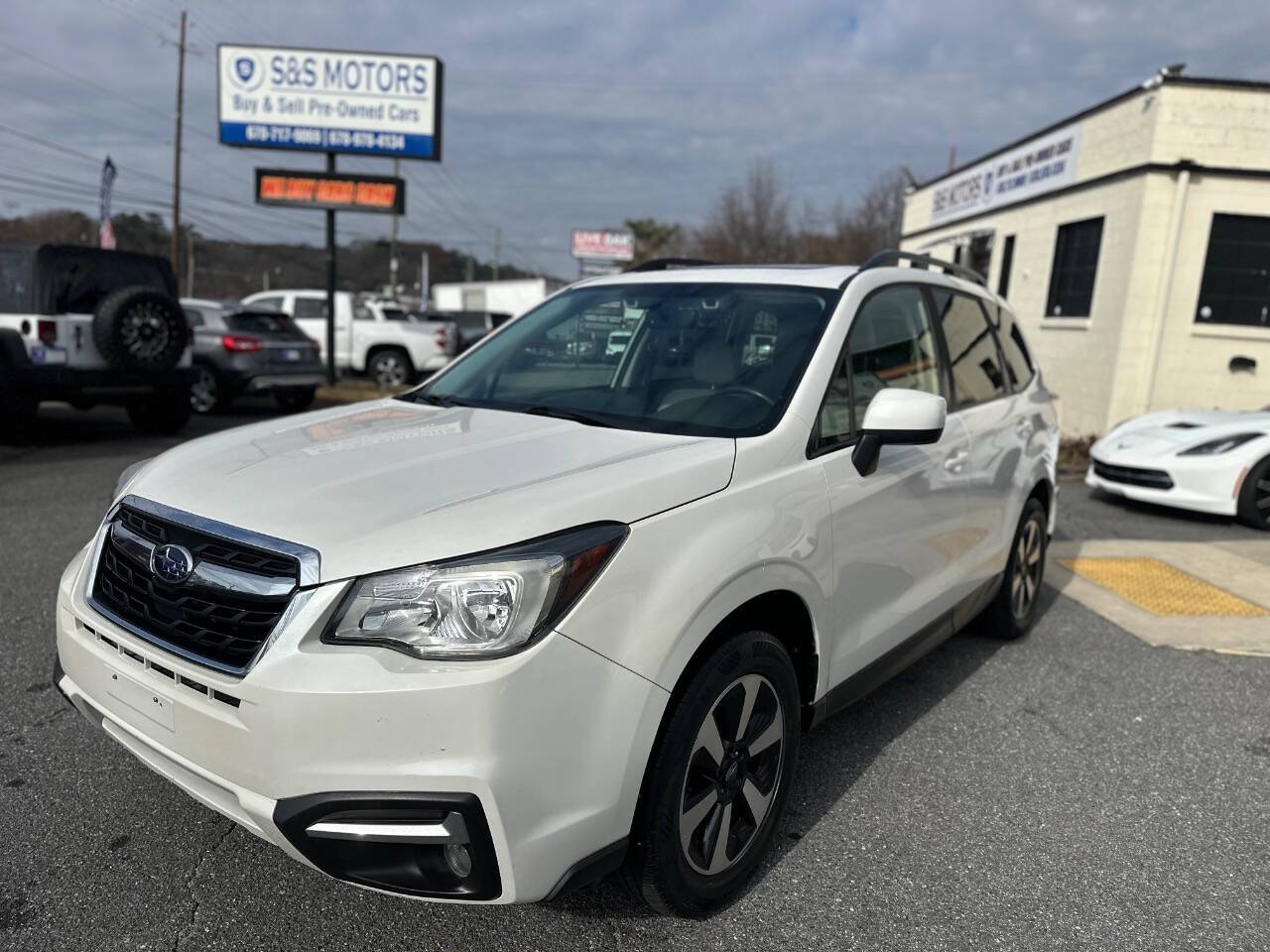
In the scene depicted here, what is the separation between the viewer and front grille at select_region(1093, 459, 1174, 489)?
312 inches

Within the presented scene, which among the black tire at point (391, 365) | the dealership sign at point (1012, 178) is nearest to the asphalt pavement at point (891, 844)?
the dealership sign at point (1012, 178)

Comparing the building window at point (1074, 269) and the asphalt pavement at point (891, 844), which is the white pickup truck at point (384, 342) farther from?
the asphalt pavement at point (891, 844)

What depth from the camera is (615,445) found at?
8.49 feet

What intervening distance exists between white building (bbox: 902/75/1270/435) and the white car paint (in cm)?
412

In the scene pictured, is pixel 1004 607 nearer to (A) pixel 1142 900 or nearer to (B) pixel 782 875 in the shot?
(A) pixel 1142 900

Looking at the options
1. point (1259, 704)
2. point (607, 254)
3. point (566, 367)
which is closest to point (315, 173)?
point (566, 367)

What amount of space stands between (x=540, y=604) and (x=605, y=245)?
64.2 meters

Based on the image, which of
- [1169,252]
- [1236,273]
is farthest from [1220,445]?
[1236,273]

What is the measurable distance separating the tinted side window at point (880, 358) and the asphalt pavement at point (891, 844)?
4.27 feet

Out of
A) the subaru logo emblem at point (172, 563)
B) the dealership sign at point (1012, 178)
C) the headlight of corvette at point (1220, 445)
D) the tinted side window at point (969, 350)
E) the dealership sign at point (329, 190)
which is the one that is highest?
the dealership sign at point (1012, 178)

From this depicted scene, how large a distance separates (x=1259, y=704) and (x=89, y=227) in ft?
288

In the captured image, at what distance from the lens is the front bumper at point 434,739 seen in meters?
1.88

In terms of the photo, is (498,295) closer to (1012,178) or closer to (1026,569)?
(1012,178)

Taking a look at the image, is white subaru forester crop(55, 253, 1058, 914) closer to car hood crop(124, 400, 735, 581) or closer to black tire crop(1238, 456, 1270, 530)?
car hood crop(124, 400, 735, 581)
